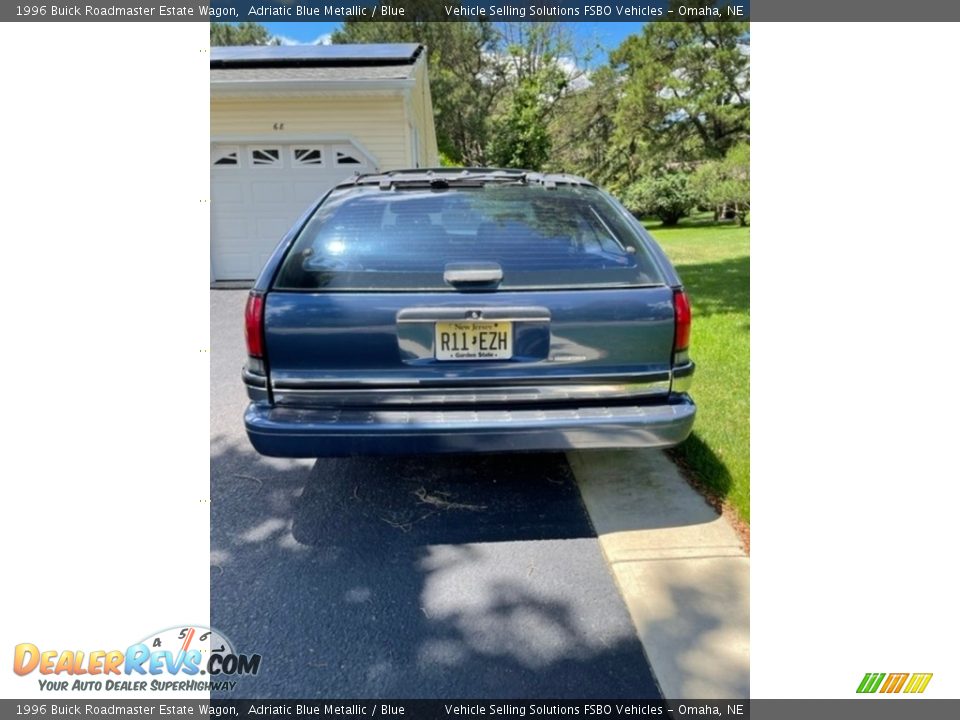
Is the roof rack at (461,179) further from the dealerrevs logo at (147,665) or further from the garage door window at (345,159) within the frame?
the garage door window at (345,159)

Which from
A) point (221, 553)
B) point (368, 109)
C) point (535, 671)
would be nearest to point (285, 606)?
point (221, 553)

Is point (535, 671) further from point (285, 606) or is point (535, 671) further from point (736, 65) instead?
point (736, 65)

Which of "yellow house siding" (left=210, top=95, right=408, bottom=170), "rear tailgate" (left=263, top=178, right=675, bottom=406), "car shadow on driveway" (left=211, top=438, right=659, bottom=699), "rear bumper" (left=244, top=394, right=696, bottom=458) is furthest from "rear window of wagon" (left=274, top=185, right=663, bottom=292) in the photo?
"yellow house siding" (left=210, top=95, right=408, bottom=170)

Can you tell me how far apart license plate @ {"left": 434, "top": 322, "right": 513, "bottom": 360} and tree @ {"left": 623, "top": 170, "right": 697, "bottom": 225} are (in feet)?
79.7

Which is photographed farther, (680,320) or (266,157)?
(266,157)

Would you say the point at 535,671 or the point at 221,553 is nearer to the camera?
the point at 535,671

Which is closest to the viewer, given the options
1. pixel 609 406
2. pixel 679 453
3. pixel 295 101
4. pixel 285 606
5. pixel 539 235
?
pixel 285 606

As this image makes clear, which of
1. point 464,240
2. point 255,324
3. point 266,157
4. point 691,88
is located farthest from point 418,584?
point 691,88

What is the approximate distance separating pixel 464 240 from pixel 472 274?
11.6 inches

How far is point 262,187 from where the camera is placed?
917 cm

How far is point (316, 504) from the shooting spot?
9.56ft

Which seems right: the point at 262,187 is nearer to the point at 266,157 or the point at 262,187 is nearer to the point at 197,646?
the point at 266,157

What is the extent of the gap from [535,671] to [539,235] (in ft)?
5.87

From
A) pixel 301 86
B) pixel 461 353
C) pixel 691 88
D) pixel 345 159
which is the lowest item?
pixel 461 353
